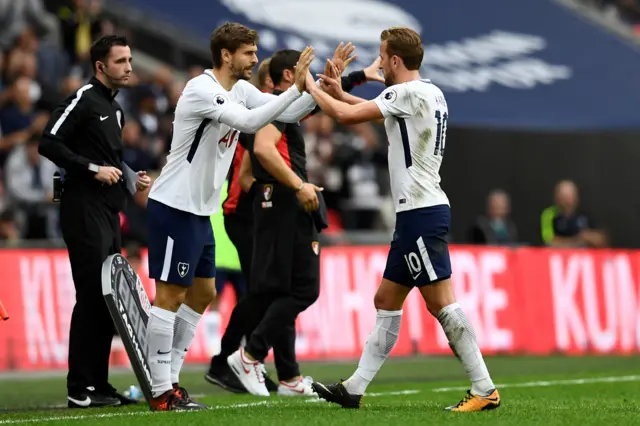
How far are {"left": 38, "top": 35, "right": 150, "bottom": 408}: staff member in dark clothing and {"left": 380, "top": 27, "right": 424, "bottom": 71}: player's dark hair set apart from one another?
2.08 m

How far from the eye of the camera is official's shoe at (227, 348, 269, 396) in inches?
397

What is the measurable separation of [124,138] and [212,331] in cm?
281

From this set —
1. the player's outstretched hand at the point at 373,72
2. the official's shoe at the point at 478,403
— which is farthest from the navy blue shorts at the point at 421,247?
the player's outstretched hand at the point at 373,72

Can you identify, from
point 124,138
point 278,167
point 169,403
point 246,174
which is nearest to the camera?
point 169,403

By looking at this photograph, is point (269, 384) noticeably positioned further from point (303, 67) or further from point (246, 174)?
point (303, 67)

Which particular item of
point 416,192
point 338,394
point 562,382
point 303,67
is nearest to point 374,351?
point 338,394

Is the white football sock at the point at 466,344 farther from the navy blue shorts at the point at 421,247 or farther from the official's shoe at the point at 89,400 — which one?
the official's shoe at the point at 89,400

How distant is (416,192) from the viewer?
26.7ft

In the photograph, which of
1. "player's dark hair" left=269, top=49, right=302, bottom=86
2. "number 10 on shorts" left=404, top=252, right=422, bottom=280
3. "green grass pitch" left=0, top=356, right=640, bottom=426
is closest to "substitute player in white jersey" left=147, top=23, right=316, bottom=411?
"green grass pitch" left=0, top=356, right=640, bottom=426

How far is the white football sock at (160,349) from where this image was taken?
330 inches

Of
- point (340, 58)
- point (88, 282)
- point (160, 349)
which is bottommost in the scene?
point (160, 349)

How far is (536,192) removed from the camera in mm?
21734

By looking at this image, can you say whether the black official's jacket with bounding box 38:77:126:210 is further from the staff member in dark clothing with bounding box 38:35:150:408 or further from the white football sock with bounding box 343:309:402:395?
the white football sock with bounding box 343:309:402:395

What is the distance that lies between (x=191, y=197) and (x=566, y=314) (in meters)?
9.64
